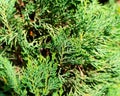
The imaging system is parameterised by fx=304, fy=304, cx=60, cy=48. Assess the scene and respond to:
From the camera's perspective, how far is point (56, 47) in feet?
13.4

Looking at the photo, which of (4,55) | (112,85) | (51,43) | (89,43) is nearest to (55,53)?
(51,43)

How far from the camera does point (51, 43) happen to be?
13.6 feet

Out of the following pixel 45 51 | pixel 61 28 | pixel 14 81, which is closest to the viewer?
pixel 14 81

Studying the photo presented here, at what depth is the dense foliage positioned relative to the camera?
3.88 meters

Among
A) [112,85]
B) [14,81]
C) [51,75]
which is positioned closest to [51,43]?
[51,75]

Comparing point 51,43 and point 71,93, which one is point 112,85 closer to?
point 71,93

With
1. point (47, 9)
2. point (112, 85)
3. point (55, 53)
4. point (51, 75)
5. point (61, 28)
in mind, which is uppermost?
point (47, 9)

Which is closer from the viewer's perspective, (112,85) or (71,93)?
(71,93)

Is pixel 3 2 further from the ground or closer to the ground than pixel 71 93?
further from the ground

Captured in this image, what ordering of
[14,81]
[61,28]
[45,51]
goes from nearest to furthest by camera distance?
[14,81], [61,28], [45,51]

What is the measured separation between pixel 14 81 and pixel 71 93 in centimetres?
93

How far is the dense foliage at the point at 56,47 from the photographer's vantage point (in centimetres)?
388

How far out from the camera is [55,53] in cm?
398

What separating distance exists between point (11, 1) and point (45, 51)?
87 cm
